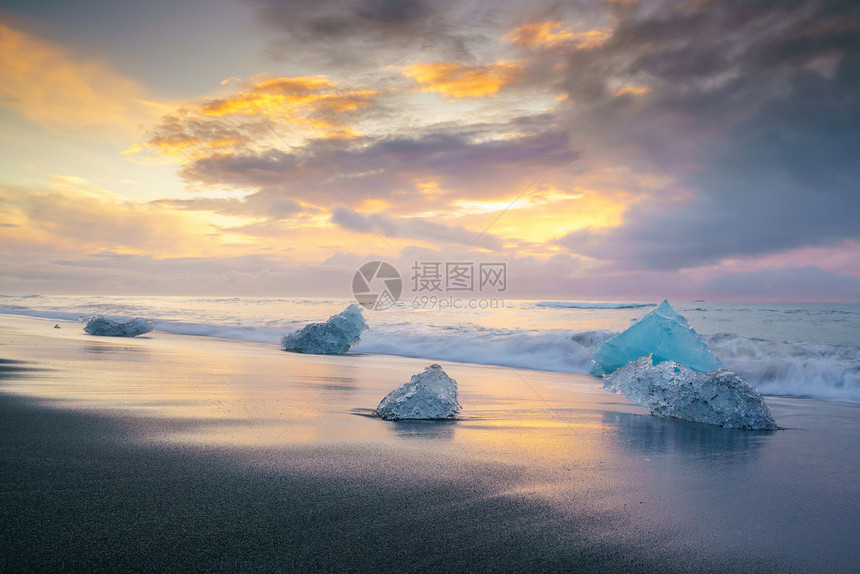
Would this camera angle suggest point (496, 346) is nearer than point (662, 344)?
No

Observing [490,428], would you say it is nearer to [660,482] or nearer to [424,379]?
[424,379]

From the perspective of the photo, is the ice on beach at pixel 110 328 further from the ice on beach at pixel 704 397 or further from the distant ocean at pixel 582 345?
the ice on beach at pixel 704 397

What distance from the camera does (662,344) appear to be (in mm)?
7191

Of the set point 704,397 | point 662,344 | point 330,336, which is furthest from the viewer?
point 330,336

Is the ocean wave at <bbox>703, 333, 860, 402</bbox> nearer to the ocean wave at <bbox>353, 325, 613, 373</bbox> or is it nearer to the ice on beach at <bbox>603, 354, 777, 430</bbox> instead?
the ocean wave at <bbox>353, 325, 613, 373</bbox>

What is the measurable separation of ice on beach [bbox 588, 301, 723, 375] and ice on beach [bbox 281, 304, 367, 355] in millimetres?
5628

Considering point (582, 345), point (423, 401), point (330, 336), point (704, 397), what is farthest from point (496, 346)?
point (423, 401)

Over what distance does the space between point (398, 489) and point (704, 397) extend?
3.60 metres

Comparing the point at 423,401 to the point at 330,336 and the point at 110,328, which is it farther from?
the point at 110,328

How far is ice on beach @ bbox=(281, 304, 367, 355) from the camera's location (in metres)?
10.9

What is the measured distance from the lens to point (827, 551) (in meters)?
2.00

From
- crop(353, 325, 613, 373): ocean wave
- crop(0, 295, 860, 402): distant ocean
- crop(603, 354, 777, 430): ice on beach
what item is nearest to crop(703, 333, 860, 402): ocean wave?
crop(0, 295, 860, 402): distant ocean

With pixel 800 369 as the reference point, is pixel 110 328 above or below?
above

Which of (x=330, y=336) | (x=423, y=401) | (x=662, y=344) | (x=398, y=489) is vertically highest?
(x=662, y=344)
